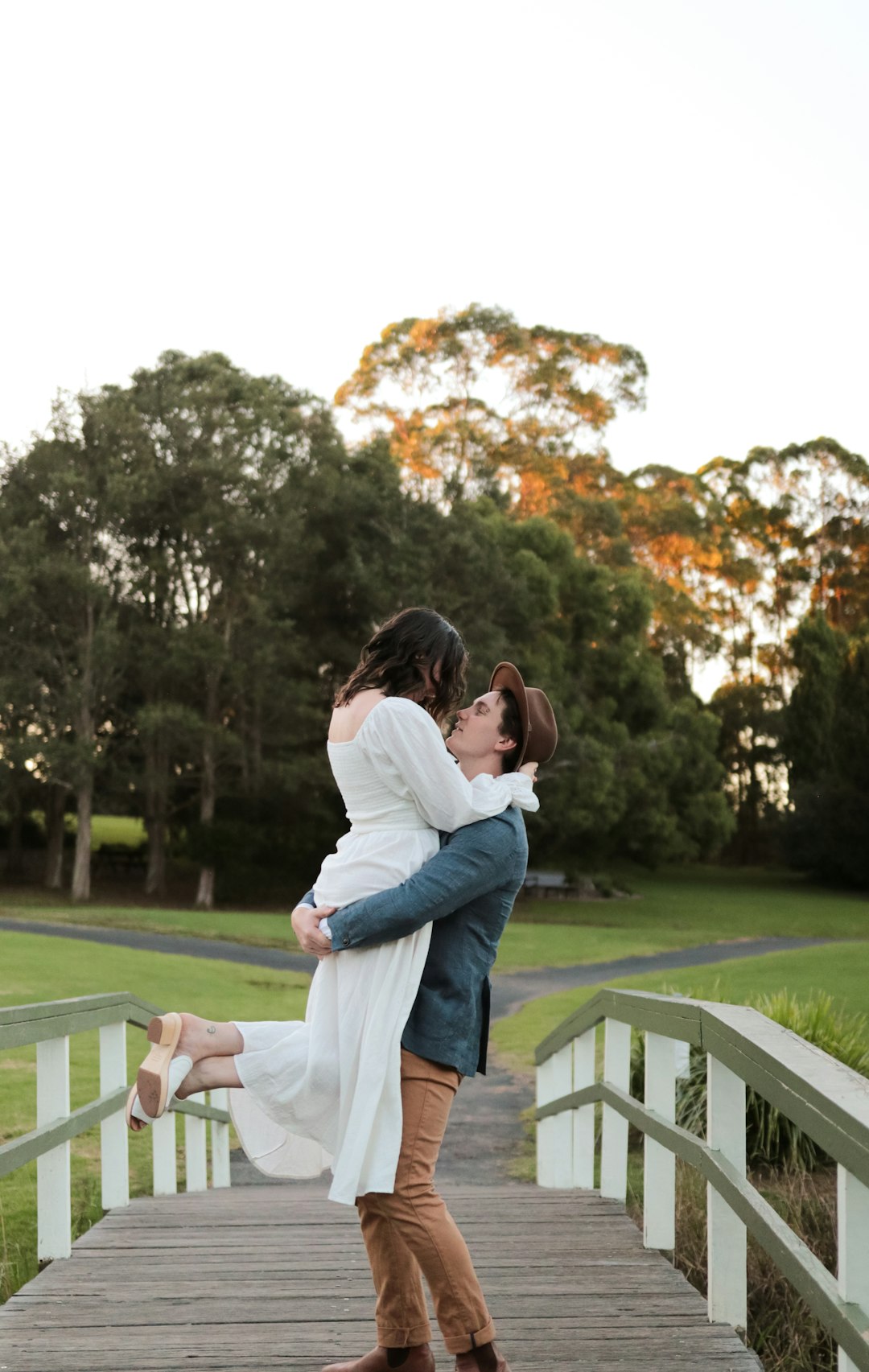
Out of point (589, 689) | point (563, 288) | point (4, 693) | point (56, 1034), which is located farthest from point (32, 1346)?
point (563, 288)

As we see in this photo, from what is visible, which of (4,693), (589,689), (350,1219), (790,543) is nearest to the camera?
(350,1219)

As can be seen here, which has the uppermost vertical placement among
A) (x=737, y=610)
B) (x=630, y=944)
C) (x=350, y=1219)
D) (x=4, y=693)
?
(x=737, y=610)

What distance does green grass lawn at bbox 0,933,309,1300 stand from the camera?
729 centimetres

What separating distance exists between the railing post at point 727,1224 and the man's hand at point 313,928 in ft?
3.57

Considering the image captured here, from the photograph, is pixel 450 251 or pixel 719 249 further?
pixel 450 251

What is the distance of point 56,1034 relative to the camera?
430 cm

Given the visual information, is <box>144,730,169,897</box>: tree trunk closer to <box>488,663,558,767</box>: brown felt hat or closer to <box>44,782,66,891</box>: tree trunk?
<box>44,782,66,891</box>: tree trunk

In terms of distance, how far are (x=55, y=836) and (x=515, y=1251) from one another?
3487cm

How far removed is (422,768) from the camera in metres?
3.15

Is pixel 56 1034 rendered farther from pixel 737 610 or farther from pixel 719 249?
pixel 737 610

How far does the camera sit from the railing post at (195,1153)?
6.98 metres

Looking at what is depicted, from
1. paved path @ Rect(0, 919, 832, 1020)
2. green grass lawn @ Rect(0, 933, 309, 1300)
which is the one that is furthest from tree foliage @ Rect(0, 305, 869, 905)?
green grass lawn @ Rect(0, 933, 309, 1300)

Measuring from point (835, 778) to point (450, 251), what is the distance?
79.1 feet

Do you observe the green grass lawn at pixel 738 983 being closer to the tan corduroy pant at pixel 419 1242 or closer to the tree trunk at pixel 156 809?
the tan corduroy pant at pixel 419 1242
